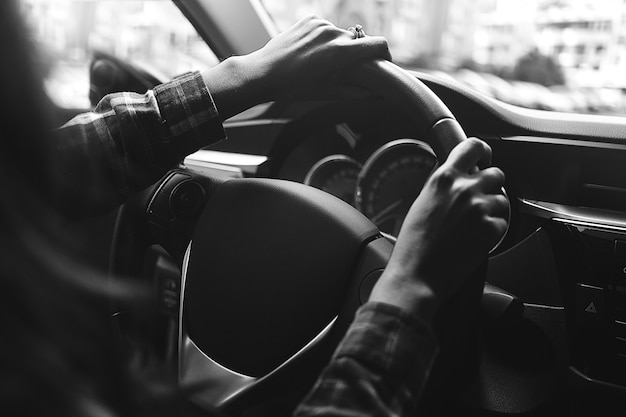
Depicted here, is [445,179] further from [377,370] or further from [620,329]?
[620,329]

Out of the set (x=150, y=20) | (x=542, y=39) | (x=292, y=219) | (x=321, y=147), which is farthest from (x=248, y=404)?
(x=542, y=39)

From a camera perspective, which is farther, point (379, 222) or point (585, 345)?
point (379, 222)

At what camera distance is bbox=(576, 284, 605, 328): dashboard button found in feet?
3.54

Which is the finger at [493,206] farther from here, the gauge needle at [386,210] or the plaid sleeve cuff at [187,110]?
the gauge needle at [386,210]

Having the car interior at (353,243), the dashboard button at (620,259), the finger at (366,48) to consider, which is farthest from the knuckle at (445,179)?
the dashboard button at (620,259)

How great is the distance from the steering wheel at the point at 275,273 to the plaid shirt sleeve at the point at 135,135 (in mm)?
86

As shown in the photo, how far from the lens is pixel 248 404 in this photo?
2.93ft

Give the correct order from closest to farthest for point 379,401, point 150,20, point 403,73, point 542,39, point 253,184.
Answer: point 379,401
point 403,73
point 253,184
point 150,20
point 542,39

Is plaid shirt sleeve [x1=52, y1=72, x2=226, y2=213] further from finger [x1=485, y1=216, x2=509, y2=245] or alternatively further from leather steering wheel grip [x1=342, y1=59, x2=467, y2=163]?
finger [x1=485, y1=216, x2=509, y2=245]

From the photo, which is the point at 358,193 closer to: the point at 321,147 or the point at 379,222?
the point at 379,222

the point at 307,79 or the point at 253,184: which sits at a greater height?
the point at 307,79

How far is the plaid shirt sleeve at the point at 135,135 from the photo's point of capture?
94 centimetres

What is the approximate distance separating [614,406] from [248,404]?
2.07 ft

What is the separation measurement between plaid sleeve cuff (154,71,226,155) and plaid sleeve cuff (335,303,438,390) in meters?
0.43
